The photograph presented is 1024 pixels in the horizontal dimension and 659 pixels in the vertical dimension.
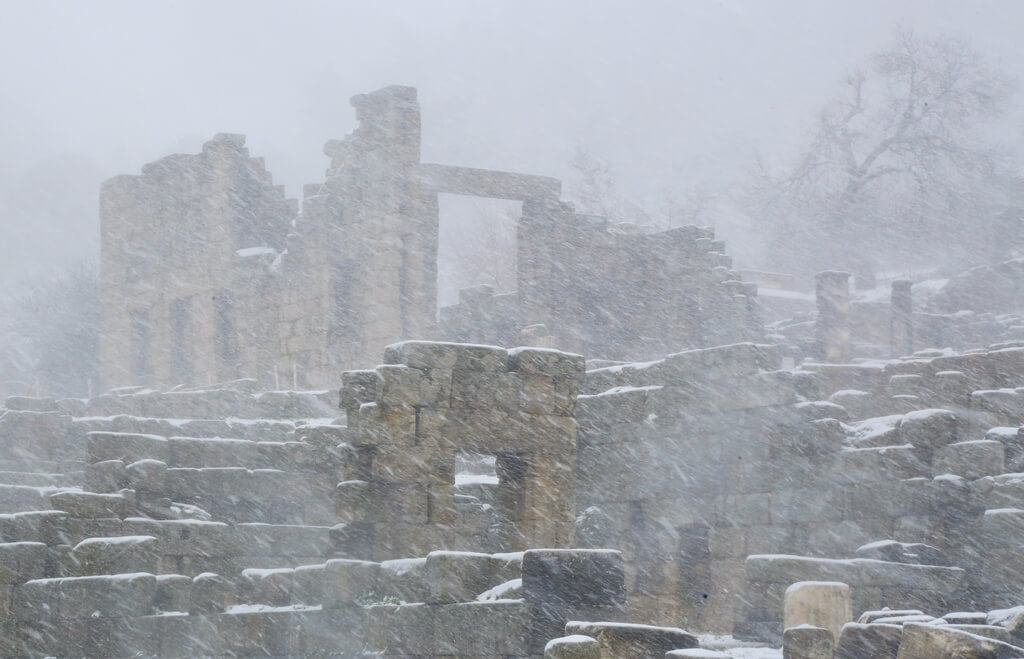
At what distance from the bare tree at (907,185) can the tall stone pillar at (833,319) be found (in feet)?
49.2

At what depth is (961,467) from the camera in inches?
Result: 635

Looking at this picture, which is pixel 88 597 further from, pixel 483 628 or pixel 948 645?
pixel 948 645

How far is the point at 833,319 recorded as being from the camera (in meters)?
33.8

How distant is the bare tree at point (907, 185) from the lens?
1996 inches

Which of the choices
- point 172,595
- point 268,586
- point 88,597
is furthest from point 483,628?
point 88,597

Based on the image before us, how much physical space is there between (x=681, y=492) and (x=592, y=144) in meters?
90.1

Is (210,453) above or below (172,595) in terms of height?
above

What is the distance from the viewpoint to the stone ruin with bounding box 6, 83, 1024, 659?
11914 mm

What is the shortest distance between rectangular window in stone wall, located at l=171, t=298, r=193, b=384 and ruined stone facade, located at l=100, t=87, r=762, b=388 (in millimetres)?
109

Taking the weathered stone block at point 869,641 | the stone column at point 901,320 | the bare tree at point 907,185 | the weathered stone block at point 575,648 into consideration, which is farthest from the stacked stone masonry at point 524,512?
the bare tree at point 907,185

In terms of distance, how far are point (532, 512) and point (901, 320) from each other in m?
22.4

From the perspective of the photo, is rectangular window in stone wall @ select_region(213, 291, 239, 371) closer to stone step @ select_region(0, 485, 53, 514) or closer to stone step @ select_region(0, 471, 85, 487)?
stone step @ select_region(0, 471, 85, 487)

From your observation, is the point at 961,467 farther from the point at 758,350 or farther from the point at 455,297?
the point at 455,297

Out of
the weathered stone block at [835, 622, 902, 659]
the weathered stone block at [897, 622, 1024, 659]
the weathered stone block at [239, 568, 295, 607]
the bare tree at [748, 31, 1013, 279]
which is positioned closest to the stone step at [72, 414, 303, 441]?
the weathered stone block at [239, 568, 295, 607]
